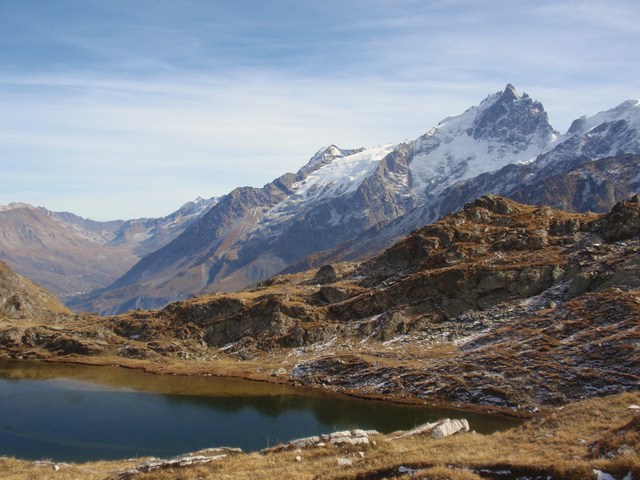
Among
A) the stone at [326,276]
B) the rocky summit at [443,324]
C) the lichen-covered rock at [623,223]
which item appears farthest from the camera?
the stone at [326,276]

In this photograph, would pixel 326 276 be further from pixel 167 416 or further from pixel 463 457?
pixel 463 457

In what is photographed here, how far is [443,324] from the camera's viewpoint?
9669cm

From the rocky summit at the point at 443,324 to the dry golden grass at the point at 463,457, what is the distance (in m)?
31.6

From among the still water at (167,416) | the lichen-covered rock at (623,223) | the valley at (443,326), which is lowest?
the still water at (167,416)

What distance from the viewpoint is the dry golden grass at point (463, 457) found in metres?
22.1

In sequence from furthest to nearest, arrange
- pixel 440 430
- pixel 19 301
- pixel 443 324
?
pixel 19 301 < pixel 443 324 < pixel 440 430

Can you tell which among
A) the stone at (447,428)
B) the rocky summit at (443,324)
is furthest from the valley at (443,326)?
the stone at (447,428)

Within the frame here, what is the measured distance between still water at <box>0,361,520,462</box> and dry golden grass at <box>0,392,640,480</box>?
16729 millimetres

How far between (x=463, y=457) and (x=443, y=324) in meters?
72.7

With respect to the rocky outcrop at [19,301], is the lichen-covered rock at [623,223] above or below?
above

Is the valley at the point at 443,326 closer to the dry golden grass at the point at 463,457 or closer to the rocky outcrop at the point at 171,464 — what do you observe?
the dry golden grass at the point at 463,457

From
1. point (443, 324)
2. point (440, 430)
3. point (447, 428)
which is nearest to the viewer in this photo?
point (440, 430)

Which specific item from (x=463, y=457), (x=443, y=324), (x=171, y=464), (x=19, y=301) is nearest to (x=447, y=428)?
(x=463, y=457)

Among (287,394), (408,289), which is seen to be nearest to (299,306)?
(408,289)
